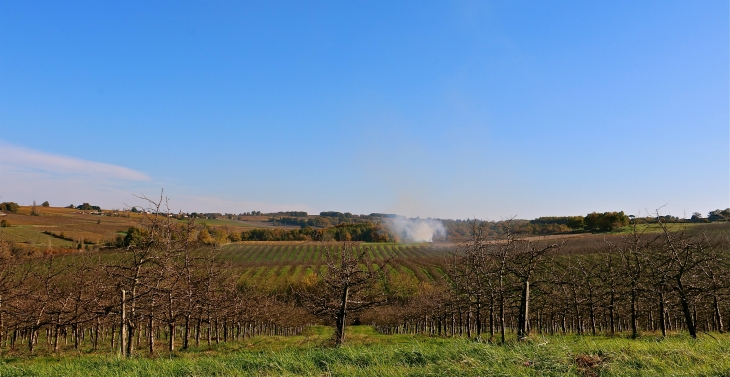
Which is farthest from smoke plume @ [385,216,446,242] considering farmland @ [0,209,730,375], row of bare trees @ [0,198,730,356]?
row of bare trees @ [0,198,730,356]

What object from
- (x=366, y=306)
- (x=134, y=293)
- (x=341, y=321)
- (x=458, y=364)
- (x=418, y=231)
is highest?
(x=458, y=364)

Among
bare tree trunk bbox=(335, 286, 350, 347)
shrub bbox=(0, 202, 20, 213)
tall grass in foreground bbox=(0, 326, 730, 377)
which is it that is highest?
shrub bbox=(0, 202, 20, 213)

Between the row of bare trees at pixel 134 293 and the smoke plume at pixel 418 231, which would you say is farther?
the smoke plume at pixel 418 231

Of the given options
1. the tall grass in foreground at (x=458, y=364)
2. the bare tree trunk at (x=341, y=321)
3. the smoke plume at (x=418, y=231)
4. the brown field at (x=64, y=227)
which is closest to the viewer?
the tall grass in foreground at (x=458, y=364)

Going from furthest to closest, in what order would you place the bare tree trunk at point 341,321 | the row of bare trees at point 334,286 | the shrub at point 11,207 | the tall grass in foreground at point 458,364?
the shrub at point 11,207 → the bare tree trunk at point 341,321 → the row of bare trees at point 334,286 → the tall grass in foreground at point 458,364

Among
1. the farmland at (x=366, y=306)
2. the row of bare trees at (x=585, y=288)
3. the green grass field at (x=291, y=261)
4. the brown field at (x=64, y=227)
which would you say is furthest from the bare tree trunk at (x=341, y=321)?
the brown field at (x=64, y=227)

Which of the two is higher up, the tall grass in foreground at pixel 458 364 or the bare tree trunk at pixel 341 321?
the tall grass in foreground at pixel 458 364

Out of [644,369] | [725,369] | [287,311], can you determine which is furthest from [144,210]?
[287,311]

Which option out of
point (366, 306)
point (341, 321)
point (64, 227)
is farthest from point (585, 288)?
point (64, 227)

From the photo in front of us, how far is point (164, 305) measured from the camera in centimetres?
2008

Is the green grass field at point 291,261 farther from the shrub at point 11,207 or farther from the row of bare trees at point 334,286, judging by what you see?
the shrub at point 11,207

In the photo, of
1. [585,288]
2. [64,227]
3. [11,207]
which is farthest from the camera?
[11,207]

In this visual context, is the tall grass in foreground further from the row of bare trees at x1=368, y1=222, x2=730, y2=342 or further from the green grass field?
the green grass field

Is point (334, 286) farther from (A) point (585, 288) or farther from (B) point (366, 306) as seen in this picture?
(A) point (585, 288)
